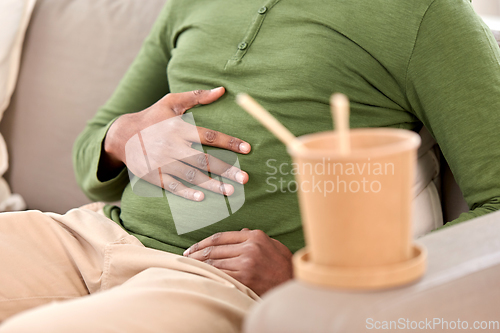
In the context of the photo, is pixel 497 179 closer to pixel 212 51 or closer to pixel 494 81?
pixel 494 81

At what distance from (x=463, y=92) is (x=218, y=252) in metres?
0.48

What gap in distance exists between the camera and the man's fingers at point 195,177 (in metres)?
0.83

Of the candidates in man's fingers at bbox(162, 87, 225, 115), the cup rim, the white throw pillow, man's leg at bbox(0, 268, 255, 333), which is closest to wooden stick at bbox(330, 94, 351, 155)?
the cup rim

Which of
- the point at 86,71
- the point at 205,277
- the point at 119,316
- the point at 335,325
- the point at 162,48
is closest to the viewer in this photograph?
the point at 335,325

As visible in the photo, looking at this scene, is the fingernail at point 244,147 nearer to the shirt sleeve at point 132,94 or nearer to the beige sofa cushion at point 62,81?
the shirt sleeve at point 132,94

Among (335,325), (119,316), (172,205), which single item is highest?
(335,325)

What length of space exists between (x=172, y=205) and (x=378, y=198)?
0.56m

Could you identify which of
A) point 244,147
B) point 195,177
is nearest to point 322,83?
point 244,147

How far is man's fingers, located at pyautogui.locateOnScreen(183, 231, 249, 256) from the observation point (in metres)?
0.78

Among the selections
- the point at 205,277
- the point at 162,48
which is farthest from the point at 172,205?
the point at 162,48

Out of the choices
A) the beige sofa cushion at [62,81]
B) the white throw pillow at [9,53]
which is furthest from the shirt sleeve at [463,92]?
the white throw pillow at [9,53]

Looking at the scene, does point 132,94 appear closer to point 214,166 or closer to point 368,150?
point 214,166

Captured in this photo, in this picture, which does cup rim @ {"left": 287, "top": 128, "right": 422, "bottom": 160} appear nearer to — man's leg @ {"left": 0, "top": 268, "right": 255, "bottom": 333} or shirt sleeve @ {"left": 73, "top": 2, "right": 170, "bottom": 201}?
man's leg @ {"left": 0, "top": 268, "right": 255, "bottom": 333}

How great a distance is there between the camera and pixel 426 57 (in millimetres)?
787
